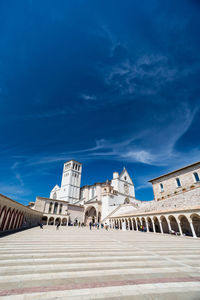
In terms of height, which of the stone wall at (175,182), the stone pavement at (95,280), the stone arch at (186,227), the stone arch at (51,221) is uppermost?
the stone wall at (175,182)

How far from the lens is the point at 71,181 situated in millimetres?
61375

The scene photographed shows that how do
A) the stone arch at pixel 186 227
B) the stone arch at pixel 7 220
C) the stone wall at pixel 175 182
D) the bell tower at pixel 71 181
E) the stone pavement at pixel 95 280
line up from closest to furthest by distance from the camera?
the stone pavement at pixel 95 280, the stone arch at pixel 7 220, the stone arch at pixel 186 227, the stone wall at pixel 175 182, the bell tower at pixel 71 181

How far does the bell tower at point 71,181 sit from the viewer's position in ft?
194

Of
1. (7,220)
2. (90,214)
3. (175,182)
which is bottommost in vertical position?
(7,220)

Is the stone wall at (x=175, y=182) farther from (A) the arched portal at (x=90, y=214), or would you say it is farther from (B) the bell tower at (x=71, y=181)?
(B) the bell tower at (x=71, y=181)

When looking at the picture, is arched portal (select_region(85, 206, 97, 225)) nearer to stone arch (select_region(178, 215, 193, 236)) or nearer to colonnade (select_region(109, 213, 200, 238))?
colonnade (select_region(109, 213, 200, 238))

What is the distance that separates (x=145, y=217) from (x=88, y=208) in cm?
2973

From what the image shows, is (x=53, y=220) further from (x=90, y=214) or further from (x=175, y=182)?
(x=175, y=182)

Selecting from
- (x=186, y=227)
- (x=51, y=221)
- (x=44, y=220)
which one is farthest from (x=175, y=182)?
(x=44, y=220)

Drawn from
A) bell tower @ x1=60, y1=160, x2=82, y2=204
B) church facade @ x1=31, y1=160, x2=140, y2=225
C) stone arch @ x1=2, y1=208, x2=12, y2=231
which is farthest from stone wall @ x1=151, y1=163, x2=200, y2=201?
bell tower @ x1=60, y1=160, x2=82, y2=204

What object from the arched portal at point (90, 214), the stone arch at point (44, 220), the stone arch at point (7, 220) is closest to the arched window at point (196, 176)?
the stone arch at point (7, 220)

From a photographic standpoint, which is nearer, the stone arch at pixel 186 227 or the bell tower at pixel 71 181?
the stone arch at pixel 186 227

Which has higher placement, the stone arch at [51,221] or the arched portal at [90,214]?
the arched portal at [90,214]

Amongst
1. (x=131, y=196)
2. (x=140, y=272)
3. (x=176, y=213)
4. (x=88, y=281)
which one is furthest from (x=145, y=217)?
(x=131, y=196)
